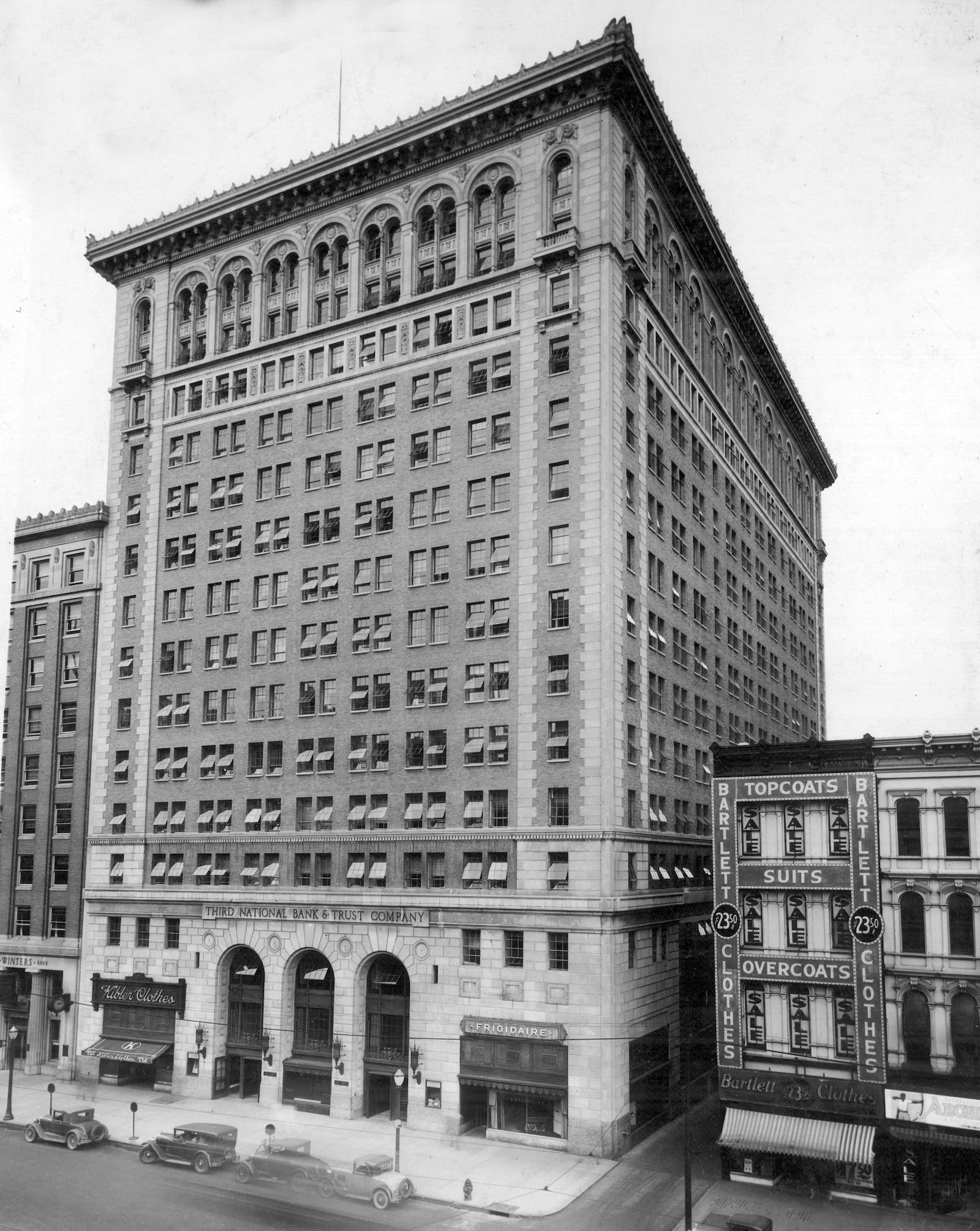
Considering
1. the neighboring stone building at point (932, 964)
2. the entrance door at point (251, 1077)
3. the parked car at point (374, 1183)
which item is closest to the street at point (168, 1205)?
the parked car at point (374, 1183)

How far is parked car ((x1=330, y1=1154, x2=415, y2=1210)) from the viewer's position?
4597cm

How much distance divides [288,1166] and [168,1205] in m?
4.83

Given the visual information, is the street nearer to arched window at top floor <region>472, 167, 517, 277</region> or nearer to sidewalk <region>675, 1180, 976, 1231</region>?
sidewalk <region>675, 1180, 976, 1231</region>

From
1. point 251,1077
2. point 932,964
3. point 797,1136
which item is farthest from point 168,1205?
point 932,964

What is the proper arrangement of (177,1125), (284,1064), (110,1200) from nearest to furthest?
(110,1200)
(177,1125)
(284,1064)

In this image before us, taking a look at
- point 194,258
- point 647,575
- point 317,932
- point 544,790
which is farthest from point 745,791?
point 194,258

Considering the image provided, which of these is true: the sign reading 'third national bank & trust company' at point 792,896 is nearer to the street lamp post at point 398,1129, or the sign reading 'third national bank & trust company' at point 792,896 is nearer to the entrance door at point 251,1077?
the street lamp post at point 398,1129

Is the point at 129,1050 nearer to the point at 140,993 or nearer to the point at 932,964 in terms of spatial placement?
the point at 140,993

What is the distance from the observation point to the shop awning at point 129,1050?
210ft

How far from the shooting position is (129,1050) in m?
64.8

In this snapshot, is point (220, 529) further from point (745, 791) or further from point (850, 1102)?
point (850, 1102)

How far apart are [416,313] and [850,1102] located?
151ft

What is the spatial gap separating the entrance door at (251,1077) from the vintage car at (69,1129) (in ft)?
29.8

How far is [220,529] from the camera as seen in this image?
233ft
